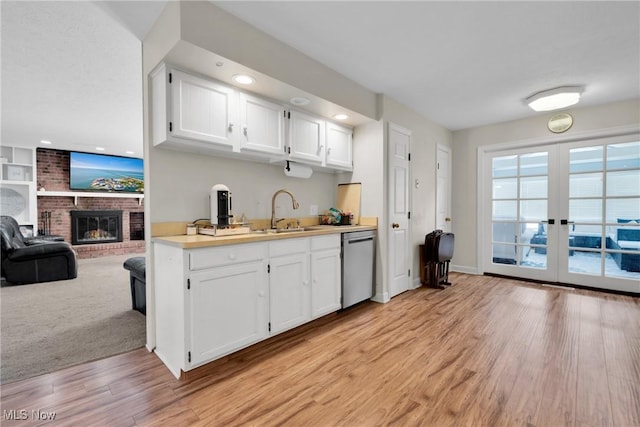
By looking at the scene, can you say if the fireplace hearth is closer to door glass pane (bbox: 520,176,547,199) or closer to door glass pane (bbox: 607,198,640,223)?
door glass pane (bbox: 520,176,547,199)

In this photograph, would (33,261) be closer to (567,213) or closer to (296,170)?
(296,170)

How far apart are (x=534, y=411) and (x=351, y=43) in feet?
9.47

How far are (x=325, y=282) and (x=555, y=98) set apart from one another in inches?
137

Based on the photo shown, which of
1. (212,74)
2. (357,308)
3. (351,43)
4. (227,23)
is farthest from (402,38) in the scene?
(357,308)

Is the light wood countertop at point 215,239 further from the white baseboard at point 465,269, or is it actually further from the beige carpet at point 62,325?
the white baseboard at point 465,269

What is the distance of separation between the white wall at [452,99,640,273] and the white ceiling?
0.90 ft

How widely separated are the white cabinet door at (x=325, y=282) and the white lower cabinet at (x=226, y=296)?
0.02 metres

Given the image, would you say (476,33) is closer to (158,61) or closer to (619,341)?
(158,61)

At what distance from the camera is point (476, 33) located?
229 cm

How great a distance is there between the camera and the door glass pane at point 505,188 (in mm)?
4543

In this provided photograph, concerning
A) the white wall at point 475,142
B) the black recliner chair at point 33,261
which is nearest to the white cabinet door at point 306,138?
the white wall at point 475,142

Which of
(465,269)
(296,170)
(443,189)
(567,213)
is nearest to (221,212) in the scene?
(296,170)

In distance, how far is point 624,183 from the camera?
147 inches

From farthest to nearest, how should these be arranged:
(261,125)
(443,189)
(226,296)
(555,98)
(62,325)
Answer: (443,189) → (555,98) → (62,325) → (261,125) → (226,296)
